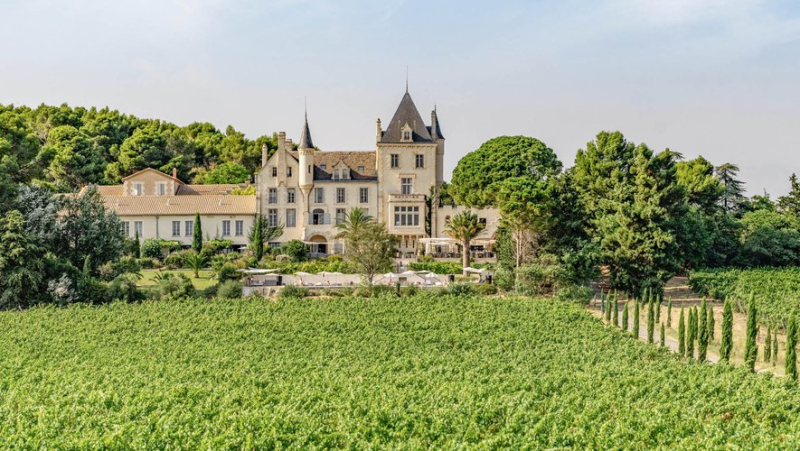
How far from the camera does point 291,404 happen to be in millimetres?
18500

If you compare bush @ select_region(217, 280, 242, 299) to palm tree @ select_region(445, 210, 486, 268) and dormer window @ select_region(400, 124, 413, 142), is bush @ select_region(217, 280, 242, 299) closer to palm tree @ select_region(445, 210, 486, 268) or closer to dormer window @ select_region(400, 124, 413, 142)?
palm tree @ select_region(445, 210, 486, 268)

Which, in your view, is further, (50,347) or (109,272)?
(109,272)

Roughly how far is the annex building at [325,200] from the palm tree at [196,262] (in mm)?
7108

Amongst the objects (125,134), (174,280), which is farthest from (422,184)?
(125,134)

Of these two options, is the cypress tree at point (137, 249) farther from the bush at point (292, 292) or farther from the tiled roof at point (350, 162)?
the bush at point (292, 292)

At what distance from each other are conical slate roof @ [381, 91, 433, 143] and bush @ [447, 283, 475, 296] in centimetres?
1885

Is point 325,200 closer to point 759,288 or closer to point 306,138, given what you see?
point 306,138

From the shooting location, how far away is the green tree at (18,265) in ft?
111

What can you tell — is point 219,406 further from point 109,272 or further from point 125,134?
point 125,134

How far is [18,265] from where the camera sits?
1350 inches

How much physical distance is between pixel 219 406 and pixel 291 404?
1712 mm

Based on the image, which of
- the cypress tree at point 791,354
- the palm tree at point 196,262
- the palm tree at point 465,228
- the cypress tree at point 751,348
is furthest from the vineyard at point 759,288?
the palm tree at point 196,262

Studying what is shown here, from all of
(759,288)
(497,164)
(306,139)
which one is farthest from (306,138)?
(759,288)

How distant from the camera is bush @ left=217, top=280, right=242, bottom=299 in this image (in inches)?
1423
